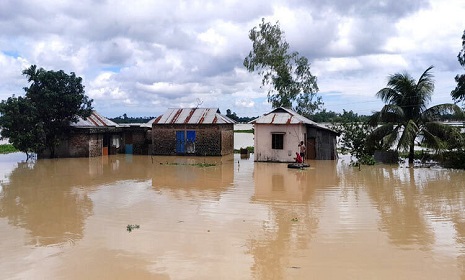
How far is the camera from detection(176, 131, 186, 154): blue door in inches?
1147

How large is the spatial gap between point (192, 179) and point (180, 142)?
483 inches

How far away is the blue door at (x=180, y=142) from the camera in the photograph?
95.6 feet

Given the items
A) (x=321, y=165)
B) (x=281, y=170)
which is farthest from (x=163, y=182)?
(x=321, y=165)

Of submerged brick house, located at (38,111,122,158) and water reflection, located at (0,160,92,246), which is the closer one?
water reflection, located at (0,160,92,246)

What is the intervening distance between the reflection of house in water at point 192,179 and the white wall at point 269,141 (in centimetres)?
243

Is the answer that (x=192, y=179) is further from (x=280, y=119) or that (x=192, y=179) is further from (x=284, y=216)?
(x=280, y=119)

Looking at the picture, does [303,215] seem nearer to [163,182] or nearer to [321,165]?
[163,182]

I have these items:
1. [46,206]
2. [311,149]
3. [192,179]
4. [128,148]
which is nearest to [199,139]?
[128,148]

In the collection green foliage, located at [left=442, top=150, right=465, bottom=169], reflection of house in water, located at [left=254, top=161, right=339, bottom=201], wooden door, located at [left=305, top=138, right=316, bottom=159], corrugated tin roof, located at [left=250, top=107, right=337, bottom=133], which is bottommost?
reflection of house in water, located at [left=254, top=161, right=339, bottom=201]

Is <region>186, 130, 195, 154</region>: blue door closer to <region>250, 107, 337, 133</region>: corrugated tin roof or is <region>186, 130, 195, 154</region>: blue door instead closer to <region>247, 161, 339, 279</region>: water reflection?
<region>250, 107, 337, 133</region>: corrugated tin roof

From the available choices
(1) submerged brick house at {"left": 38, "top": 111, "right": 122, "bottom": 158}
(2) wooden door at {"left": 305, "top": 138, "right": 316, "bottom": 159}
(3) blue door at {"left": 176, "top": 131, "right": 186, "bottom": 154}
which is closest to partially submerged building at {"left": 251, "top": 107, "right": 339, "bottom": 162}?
(2) wooden door at {"left": 305, "top": 138, "right": 316, "bottom": 159}

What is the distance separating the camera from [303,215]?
10.3m

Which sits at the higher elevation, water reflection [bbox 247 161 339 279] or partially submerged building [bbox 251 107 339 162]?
partially submerged building [bbox 251 107 339 162]

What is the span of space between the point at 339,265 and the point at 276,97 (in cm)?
2898
